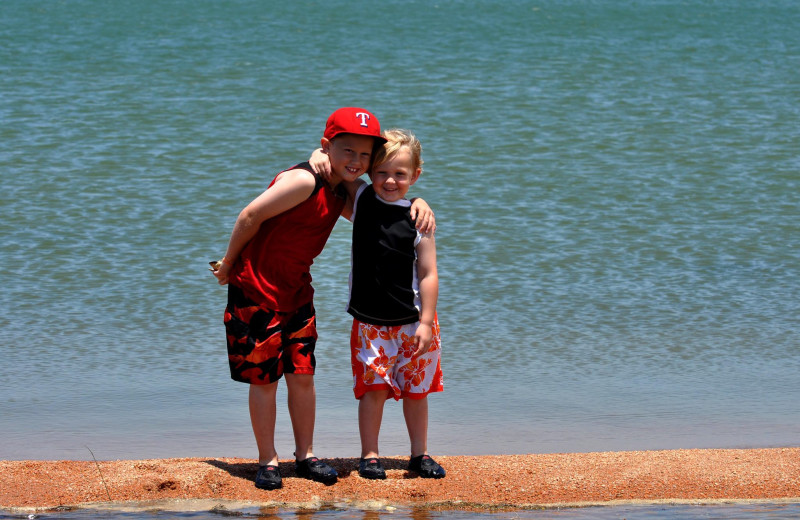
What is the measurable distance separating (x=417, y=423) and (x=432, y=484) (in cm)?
23

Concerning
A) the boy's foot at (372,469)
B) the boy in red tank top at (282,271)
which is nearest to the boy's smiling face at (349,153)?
the boy in red tank top at (282,271)

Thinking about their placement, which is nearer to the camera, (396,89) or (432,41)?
(396,89)

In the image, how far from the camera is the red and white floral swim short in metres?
3.89

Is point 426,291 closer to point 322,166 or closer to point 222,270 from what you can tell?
point 322,166

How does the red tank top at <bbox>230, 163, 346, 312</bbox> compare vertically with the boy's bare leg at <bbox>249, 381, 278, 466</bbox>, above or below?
above

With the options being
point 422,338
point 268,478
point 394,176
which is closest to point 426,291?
point 422,338

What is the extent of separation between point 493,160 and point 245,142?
266 cm

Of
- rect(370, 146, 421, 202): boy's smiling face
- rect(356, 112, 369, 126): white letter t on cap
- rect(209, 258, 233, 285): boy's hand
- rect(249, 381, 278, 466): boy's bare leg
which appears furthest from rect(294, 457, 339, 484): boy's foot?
rect(356, 112, 369, 126): white letter t on cap

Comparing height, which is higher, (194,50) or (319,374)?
(194,50)

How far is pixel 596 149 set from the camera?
39.8 feet

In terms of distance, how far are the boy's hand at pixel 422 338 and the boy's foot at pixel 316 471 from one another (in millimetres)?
483

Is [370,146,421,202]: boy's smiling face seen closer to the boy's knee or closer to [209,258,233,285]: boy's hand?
[209,258,233,285]: boy's hand

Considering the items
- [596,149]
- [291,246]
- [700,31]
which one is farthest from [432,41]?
[291,246]

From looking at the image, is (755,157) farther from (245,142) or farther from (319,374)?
(319,374)
